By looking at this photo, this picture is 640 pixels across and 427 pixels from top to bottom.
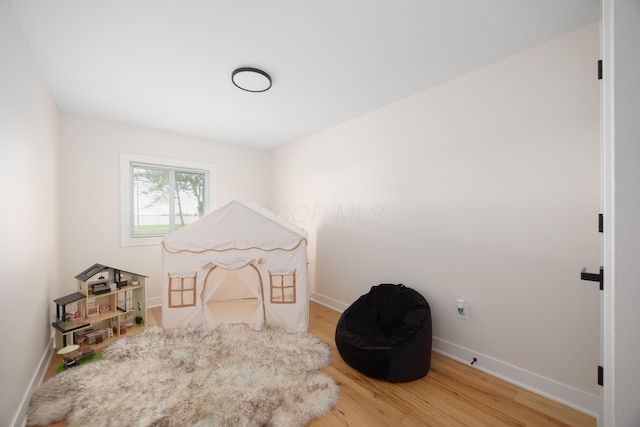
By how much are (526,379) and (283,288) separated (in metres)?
2.12

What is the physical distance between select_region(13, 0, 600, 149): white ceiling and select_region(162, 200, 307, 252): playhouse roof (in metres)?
1.25

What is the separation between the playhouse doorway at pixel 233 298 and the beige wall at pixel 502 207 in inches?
50.4

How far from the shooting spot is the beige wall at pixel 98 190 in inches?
111

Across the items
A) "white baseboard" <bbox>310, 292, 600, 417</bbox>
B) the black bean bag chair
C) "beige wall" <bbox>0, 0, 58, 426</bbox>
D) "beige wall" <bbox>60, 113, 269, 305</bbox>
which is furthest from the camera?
"beige wall" <bbox>60, 113, 269, 305</bbox>

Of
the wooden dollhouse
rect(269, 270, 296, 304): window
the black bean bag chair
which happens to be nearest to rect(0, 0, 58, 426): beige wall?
the wooden dollhouse

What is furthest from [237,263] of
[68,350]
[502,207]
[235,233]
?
[502,207]

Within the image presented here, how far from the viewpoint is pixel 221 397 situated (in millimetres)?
1674

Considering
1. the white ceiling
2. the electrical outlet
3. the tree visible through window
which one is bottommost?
the electrical outlet

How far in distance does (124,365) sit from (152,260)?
5.51 ft

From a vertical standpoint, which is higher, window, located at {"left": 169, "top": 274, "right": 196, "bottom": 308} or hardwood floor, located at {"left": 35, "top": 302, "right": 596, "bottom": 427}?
window, located at {"left": 169, "top": 274, "right": 196, "bottom": 308}

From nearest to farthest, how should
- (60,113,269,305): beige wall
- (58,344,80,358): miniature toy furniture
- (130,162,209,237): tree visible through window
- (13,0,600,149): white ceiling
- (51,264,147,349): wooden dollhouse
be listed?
1. (13,0,600,149): white ceiling
2. (58,344,80,358): miniature toy furniture
3. (51,264,147,349): wooden dollhouse
4. (60,113,269,305): beige wall
5. (130,162,209,237): tree visible through window

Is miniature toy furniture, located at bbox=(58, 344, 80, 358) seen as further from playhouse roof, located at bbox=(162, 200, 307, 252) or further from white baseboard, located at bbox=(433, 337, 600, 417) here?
white baseboard, located at bbox=(433, 337, 600, 417)

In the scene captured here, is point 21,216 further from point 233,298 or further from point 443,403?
point 443,403

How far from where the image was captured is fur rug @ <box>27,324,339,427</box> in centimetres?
152
